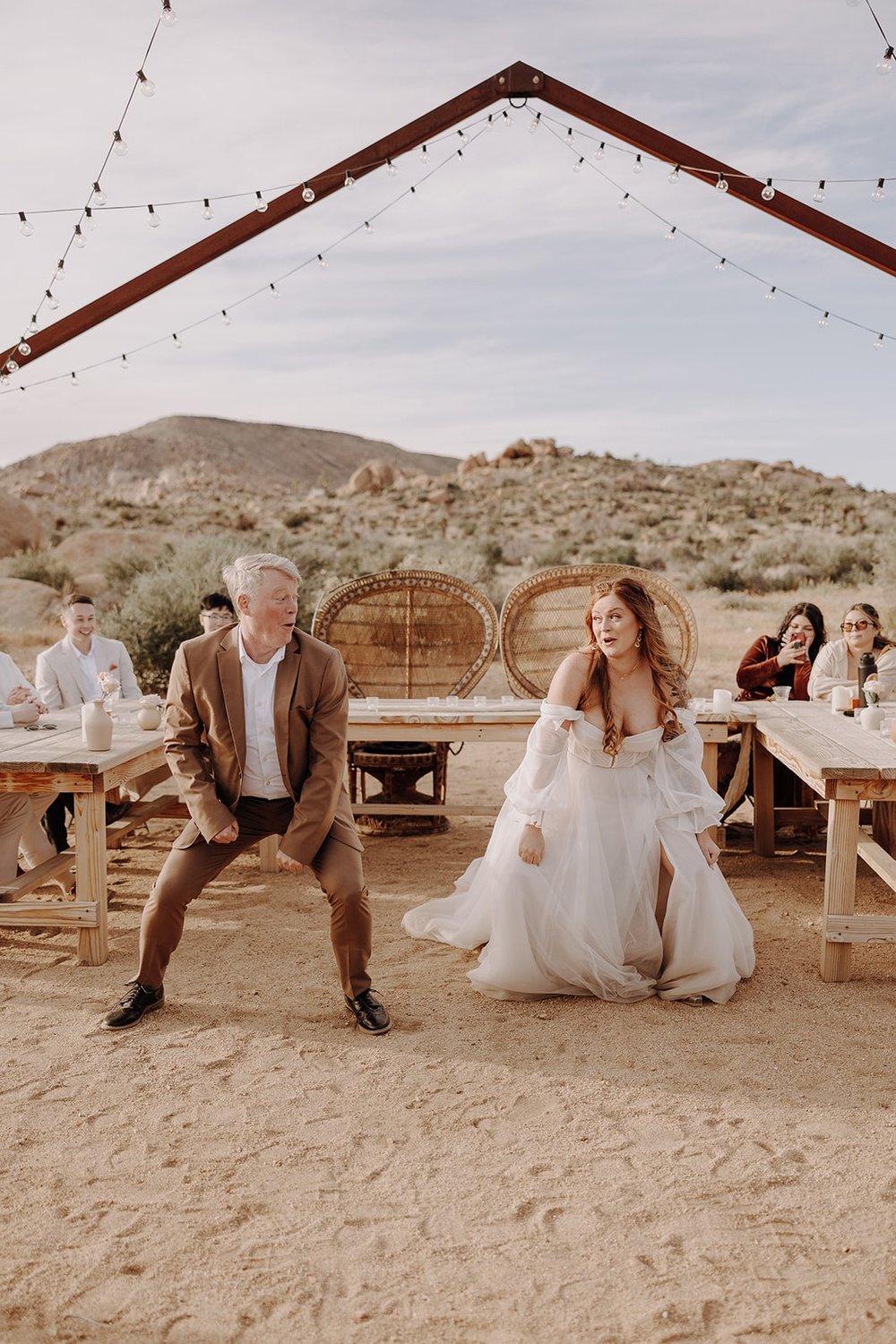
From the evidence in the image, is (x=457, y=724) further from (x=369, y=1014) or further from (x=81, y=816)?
(x=369, y=1014)

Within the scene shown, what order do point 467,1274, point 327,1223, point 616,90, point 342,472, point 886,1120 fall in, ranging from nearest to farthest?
point 467,1274 < point 327,1223 < point 886,1120 < point 616,90 < point 342,472

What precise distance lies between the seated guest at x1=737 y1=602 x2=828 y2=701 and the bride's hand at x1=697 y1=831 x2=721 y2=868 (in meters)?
2.40

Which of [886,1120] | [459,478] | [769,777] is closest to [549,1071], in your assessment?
[886,1120]

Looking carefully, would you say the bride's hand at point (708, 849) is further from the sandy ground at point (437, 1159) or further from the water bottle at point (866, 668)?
the water bottle at point (866, 668)

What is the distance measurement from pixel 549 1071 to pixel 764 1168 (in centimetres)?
80

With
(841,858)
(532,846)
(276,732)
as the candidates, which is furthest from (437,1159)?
(841,858)

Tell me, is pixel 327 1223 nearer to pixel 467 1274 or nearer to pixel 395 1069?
pixel 467 1274

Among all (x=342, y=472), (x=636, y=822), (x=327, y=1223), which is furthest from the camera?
(x=342, y=472)

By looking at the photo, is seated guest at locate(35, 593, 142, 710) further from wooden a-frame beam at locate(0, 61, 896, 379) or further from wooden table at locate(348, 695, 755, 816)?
wooden a-frame beam at locate(0, 61, 896, 379)

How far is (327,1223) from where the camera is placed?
2.71 metres

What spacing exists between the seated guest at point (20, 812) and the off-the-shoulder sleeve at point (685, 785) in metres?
2.68

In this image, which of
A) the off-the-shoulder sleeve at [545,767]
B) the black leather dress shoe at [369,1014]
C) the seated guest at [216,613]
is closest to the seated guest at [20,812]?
the seated guest at [216,613]

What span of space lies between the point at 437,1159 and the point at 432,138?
592 cm

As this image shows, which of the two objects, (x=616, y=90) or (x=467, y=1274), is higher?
(x=616, y=90)
